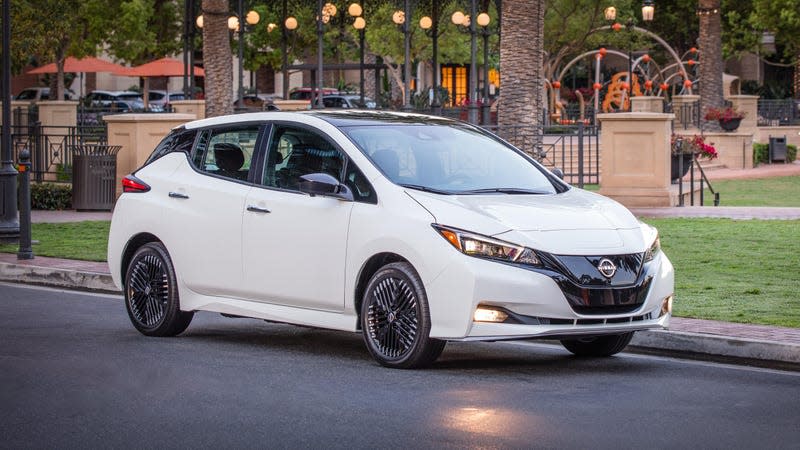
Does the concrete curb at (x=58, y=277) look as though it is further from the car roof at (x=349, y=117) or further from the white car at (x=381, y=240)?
the car roof at (x=349, y=117)

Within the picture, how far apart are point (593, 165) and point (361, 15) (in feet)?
35.1

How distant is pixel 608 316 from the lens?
29.4 ft

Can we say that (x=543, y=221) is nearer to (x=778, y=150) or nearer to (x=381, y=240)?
(x=381, y=240)

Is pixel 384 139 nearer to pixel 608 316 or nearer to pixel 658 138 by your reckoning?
pixel 608 316

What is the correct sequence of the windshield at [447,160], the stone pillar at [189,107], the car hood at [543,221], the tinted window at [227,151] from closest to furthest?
the car hood at [543,221] → the windshield at [447,160] → the tinted window at [227,151] → the stone pillar at [189,107]

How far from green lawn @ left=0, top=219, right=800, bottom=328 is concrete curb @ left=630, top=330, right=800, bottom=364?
3.38ft

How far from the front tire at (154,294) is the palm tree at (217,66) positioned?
21.6 meters

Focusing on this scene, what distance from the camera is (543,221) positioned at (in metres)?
9.01

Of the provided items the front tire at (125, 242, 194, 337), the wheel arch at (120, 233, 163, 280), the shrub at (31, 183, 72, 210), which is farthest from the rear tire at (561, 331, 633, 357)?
the shrub at (31, 183, 72, 210)

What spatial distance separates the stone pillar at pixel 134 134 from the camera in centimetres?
2441

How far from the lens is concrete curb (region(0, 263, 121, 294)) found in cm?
1440

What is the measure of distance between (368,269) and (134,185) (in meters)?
2.75

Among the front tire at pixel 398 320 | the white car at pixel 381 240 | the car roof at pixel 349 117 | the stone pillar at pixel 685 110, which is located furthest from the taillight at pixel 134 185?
the stone pillar at pixel 685 110

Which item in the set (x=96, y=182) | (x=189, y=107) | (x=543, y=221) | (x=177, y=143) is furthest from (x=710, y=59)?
(x=543, y=221)
